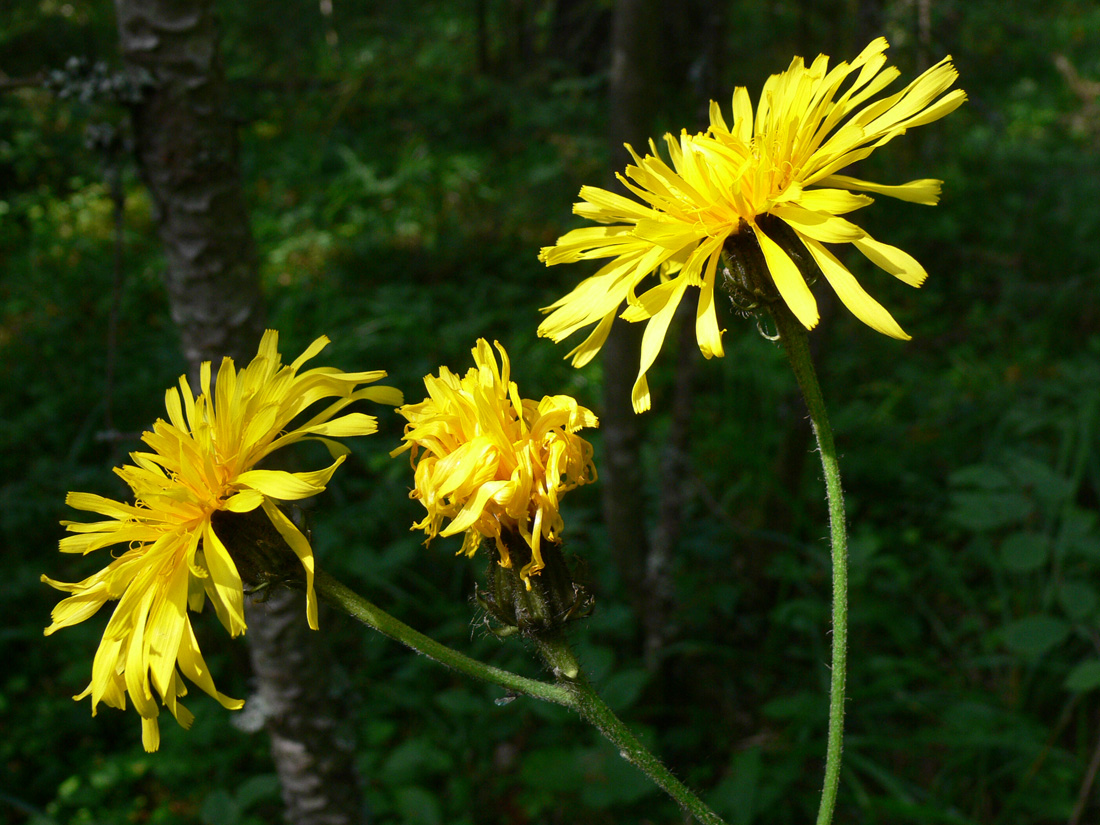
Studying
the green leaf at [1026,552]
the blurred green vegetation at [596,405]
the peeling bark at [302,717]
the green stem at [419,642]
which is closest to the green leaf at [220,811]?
the blurred green vegetation at [596,405]

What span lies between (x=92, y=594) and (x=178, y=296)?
1.29m

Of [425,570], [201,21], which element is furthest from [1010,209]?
[201,21]

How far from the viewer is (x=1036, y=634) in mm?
2730

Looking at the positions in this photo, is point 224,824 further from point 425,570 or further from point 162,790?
point 425,570

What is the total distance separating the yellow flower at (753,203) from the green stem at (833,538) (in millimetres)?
108

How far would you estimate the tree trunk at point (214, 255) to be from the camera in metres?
2.14

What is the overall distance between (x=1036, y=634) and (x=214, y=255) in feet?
9.53

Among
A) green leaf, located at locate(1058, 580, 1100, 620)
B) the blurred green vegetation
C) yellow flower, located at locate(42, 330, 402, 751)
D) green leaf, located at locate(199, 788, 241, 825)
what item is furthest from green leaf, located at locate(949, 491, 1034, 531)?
green leaf, located at locate(199, 788, 241, 825)

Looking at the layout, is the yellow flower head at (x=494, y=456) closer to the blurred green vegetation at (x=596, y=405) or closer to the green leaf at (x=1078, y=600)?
the blurred green vegetation at (x=596, y=405)

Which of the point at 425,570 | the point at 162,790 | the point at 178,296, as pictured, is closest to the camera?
the point at 178,296

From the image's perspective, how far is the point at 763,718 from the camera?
3586 millimetres

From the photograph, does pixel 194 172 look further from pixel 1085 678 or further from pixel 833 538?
pixel 1085 678

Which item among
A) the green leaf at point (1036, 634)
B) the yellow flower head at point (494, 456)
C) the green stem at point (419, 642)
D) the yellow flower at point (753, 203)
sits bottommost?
the green leaf at point (1036, 634)

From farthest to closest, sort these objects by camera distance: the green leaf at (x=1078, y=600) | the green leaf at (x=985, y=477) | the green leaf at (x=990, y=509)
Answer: the green leaf at (x=985, y=477)
the green leaf at (x=990, y=509)
the green leaf at (x=1078, y=600)
